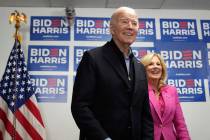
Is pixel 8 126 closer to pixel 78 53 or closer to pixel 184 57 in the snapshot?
pixel 78 53

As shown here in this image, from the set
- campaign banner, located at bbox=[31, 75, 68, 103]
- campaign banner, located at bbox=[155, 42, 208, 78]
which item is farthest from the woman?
campaign banner, located at bbox=[31, 75, 68, 103]

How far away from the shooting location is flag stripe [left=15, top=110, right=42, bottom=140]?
10.2ft

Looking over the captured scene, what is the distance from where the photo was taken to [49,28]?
3637 millimetres

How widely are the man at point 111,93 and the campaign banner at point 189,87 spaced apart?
2167 mm

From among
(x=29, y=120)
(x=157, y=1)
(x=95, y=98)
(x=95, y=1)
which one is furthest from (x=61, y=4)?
(x=95, y=98)

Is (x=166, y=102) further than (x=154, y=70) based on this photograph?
No

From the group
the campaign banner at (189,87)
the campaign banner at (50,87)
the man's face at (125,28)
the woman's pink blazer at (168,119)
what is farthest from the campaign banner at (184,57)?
the man's face at (125,28)

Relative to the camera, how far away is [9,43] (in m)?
3.59

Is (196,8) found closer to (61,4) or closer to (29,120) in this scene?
(61,4)

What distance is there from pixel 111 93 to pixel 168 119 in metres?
1.15

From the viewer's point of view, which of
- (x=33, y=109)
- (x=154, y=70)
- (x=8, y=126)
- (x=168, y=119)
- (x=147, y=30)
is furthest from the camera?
(x=147, y=30)

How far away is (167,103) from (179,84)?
1244mm

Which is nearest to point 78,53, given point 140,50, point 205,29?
point 140,50

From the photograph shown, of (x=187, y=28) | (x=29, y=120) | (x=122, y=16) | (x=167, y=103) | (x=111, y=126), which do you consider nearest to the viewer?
(x=111, y=126)
